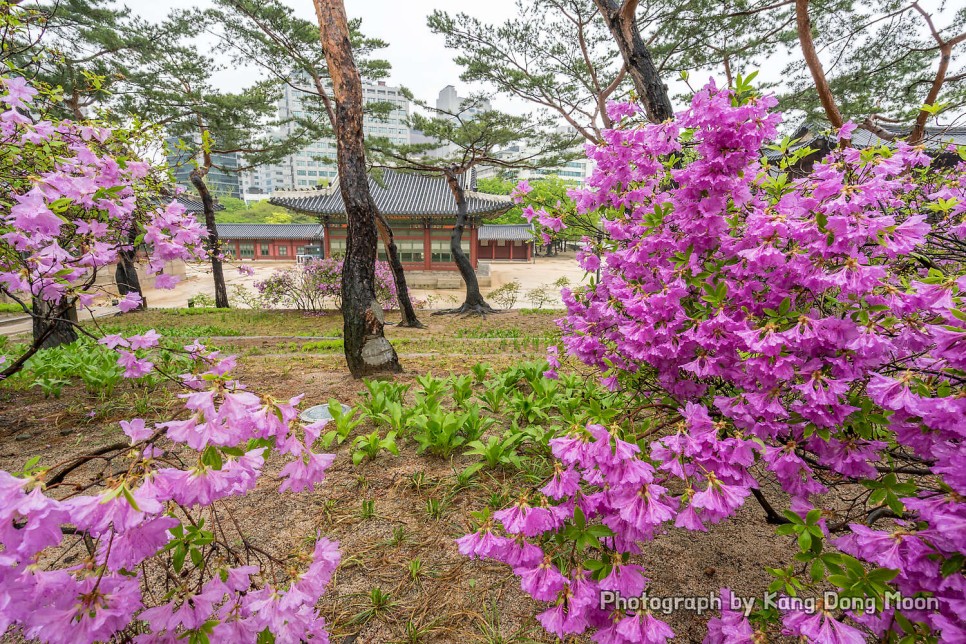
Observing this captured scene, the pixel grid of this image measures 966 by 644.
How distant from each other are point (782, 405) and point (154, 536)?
1645 mm

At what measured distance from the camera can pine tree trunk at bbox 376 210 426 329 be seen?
8.50 m

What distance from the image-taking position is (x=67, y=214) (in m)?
2.17

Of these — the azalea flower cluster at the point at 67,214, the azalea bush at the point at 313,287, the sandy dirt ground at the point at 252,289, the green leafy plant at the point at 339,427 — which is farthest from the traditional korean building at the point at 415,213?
the azalea flower cluster at the point at 67,214

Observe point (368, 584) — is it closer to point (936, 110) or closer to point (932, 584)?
point (932, 584)

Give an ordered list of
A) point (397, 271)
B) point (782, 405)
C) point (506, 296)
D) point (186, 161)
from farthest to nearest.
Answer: point (506, 296), point (397, 271), point (186, 161), point (782, 405)

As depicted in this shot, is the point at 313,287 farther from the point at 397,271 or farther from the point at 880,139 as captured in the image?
the point at 880,139

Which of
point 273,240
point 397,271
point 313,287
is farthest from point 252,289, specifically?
point 273,240

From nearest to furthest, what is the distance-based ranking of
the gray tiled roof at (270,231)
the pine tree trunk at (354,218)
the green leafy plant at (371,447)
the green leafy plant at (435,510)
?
1. the green leafy plant at (435,510)
2. the green leafy plant at (371,447)
3. the pine tree trunk at (354,218)
4. the gray tiled roof at (270,231)

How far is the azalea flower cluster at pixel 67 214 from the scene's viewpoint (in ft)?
5.21

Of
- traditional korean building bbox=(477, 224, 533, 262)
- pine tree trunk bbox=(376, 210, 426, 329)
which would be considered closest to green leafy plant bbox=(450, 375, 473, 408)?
pine tree trunk bbox=(376, 210, 426, 329)

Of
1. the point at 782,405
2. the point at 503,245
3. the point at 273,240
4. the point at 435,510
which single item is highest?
the point at 273,240

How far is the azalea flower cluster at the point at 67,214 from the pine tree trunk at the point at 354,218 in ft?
6.50

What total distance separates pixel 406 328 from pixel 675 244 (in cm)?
847

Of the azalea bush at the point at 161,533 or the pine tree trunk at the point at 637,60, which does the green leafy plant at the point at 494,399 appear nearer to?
the azalea bush at the point at 161,533
